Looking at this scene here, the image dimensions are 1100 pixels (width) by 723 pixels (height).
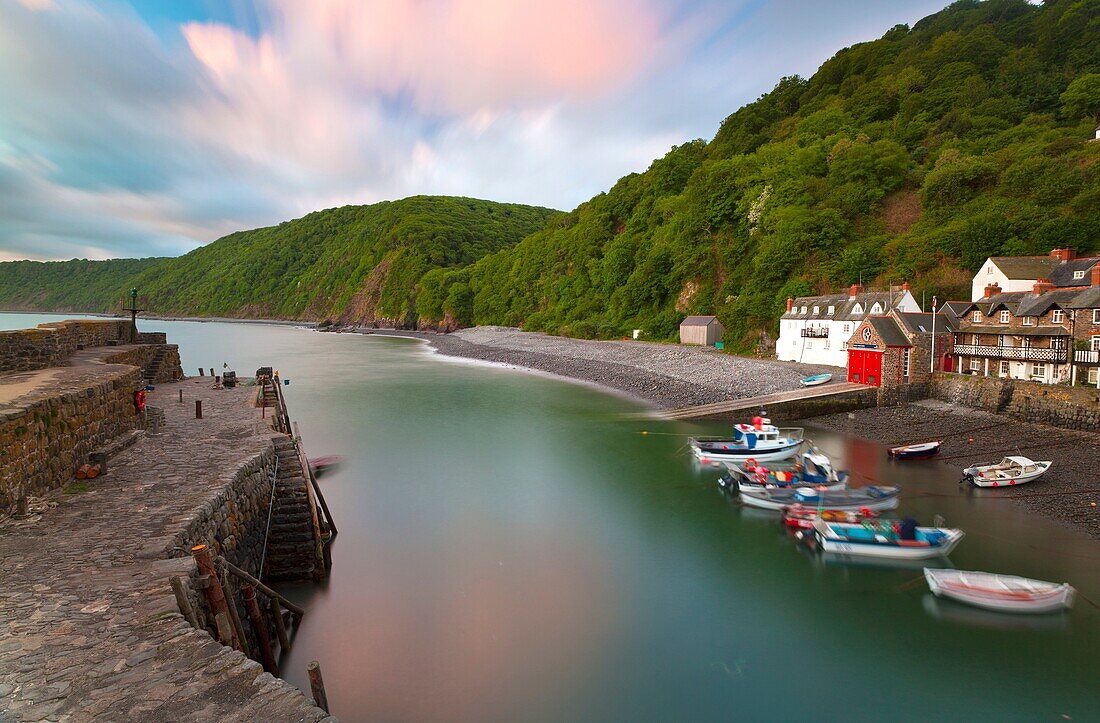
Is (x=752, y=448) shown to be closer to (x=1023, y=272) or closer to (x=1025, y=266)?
(x=1023, y=272)

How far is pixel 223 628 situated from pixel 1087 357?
3531 centimetres

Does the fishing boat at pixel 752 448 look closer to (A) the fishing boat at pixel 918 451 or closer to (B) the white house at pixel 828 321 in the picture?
(A) the fishing boat at pixel 918 451

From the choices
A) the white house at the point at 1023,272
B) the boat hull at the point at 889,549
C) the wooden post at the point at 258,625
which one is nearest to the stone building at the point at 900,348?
the white house at the point at 1023,272

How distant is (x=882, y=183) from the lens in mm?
57062

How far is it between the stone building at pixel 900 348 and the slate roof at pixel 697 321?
2224 centimetres

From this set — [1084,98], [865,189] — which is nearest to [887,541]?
[865,189]

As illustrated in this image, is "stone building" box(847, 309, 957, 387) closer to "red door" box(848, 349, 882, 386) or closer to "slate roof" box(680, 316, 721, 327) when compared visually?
"red door" box(848, 349, 882, 386)

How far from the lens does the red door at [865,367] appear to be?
3116cm

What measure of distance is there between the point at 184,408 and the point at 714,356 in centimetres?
3761

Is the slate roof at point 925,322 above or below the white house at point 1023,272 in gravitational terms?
below

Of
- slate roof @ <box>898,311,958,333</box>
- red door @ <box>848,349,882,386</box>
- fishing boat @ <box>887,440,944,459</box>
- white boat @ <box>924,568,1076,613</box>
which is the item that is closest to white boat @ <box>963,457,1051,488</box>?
fishing boat @ <box>887,440,944,459</box>

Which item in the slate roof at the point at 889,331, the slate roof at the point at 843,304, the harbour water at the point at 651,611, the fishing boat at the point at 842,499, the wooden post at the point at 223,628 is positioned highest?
the slate roof at the point at 843,304

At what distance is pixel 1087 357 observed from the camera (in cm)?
2520

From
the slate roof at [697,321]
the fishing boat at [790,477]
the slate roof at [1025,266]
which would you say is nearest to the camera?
the fishing boat at [790,477]
